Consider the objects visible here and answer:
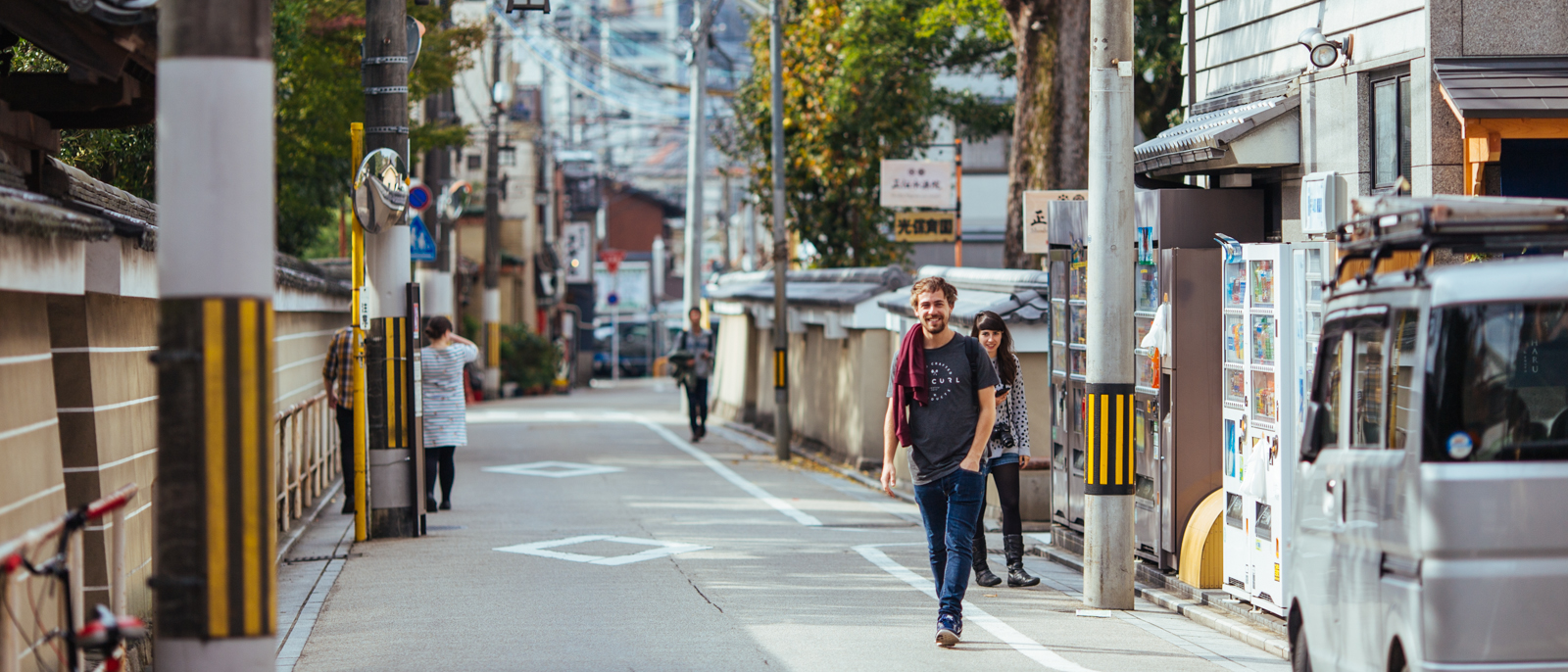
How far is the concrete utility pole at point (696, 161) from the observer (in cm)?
3167

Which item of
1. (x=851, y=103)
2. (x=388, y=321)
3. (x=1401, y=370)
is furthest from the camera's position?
(x=851, y=103)

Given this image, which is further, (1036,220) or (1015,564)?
(1036,220)

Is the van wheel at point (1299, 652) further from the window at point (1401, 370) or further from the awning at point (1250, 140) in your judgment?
the awning at point (1250, 140)

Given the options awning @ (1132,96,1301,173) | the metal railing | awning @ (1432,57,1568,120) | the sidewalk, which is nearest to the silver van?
the sidewalk

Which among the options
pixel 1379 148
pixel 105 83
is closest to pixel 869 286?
pixel 1379 148

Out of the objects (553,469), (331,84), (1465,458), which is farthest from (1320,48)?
(331,84)

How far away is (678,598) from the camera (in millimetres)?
9523

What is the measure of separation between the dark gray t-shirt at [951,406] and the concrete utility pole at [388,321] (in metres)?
5.85

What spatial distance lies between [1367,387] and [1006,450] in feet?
15.4

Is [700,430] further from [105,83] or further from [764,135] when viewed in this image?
[105,83]

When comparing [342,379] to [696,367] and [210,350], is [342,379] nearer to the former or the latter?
[696,367]

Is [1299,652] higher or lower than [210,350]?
lower

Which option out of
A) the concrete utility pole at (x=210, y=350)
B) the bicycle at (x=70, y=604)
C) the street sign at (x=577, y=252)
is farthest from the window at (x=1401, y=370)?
the street sign at (x=577, y=252)

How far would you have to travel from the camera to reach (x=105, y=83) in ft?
25.2
